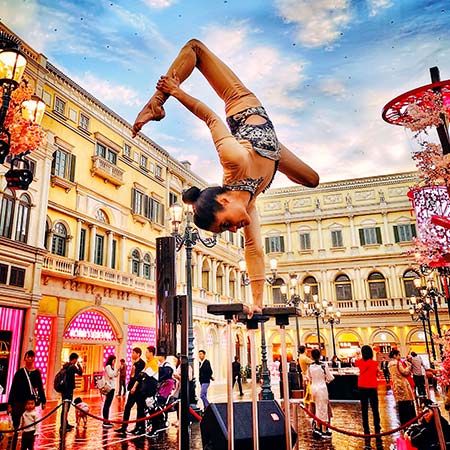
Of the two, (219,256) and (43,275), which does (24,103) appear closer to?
(43,275)

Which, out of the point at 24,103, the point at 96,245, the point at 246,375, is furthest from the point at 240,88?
the point at 246,375

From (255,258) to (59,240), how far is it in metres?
15.1

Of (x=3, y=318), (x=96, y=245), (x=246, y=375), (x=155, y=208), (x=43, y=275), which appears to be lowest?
(x=246, y=375)

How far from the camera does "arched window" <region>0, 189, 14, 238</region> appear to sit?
13555mm

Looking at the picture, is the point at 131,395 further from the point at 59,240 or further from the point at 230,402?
the point at 59,240

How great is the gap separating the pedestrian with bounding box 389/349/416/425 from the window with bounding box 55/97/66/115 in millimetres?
14987

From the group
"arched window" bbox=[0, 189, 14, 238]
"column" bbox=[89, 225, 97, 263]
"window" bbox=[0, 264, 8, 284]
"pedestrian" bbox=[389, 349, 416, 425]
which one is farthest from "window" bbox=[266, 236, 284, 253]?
"pedestrian" bbox=[389, 349, 416, 425]

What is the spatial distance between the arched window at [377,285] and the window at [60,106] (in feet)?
78.7

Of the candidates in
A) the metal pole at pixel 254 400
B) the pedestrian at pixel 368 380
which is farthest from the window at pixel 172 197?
the metal pole at pixel 254 400

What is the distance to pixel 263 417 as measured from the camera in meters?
3.36

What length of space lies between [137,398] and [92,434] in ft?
3.56

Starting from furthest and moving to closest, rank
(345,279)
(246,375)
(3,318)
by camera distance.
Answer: (345,279) < (246,375) < (3,318)

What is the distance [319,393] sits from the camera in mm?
7949

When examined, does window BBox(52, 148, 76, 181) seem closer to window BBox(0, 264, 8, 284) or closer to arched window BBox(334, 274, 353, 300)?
window BBox(0, 264, 8, 284)
